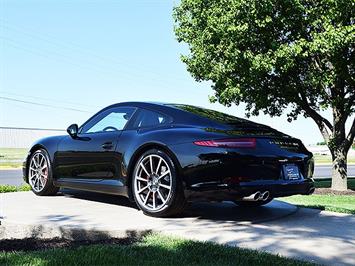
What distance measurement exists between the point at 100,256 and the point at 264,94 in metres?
11.4

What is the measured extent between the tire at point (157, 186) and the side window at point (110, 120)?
30.3 inches

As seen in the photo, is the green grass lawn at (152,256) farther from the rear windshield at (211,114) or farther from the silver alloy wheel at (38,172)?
the silver alloy wheel at (38,172)

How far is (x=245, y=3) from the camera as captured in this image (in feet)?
39.9

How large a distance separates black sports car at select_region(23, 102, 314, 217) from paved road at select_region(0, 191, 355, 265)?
10.7 inches

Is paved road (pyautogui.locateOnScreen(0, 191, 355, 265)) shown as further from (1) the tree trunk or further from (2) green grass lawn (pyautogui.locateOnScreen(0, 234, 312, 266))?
(1) the tree trunk

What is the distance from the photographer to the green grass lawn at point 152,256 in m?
3.42

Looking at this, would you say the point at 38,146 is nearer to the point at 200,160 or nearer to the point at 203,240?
the point at 200,160

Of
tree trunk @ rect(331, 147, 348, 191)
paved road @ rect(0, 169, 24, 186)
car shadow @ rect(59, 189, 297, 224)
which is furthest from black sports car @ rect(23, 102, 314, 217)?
paved road @ rect(0, 169, 24, 186)

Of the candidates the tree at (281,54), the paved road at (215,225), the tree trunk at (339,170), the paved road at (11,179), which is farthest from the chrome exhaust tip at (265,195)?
the paved road at (11,179)

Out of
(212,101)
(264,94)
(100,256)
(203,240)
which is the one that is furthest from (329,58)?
(100,256)

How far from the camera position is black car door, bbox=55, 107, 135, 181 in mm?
5698

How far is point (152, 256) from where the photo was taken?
3580mm

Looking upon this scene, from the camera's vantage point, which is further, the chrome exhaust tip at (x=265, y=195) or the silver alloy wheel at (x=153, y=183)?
the silver alloy wheel at (x=153, y=183)

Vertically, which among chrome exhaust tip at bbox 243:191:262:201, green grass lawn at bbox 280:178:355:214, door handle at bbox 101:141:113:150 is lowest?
green grass lawn at bbox 280:178:355:214
